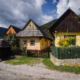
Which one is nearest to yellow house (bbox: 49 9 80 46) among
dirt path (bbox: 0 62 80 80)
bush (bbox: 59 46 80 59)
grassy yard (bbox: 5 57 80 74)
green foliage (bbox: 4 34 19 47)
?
bush (bbox: 59 46 80 59)

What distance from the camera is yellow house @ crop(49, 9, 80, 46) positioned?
9.94 metres

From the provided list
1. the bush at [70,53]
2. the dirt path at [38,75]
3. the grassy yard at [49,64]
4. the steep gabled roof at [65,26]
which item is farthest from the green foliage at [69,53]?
the steep gabled roof at [65,26]

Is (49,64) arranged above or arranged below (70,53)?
below

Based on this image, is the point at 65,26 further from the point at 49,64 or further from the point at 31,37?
the point at 31,37

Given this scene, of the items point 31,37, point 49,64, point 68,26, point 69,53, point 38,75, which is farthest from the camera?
point 31,37

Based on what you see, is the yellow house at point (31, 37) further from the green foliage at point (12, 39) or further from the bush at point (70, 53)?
the bush at point (70, 53)

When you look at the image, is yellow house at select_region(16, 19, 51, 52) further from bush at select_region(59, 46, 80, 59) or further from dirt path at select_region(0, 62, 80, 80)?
dirt path at select_region(0, 62, 80, 80)

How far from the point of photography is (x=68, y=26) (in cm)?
1005

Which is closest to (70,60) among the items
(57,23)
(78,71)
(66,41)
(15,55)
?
(78,71)

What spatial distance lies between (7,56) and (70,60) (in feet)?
34.2

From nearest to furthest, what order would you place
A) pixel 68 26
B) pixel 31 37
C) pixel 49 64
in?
1. pixel 49 64
2. pixel 68 26
3. pixel 31 37

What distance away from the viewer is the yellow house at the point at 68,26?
391 inches

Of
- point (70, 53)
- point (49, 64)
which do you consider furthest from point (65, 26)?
point (49, 64)

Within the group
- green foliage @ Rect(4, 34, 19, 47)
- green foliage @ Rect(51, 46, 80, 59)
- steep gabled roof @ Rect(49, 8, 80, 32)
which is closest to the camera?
green foliage @ Rect(51, 46, 80, 59)
